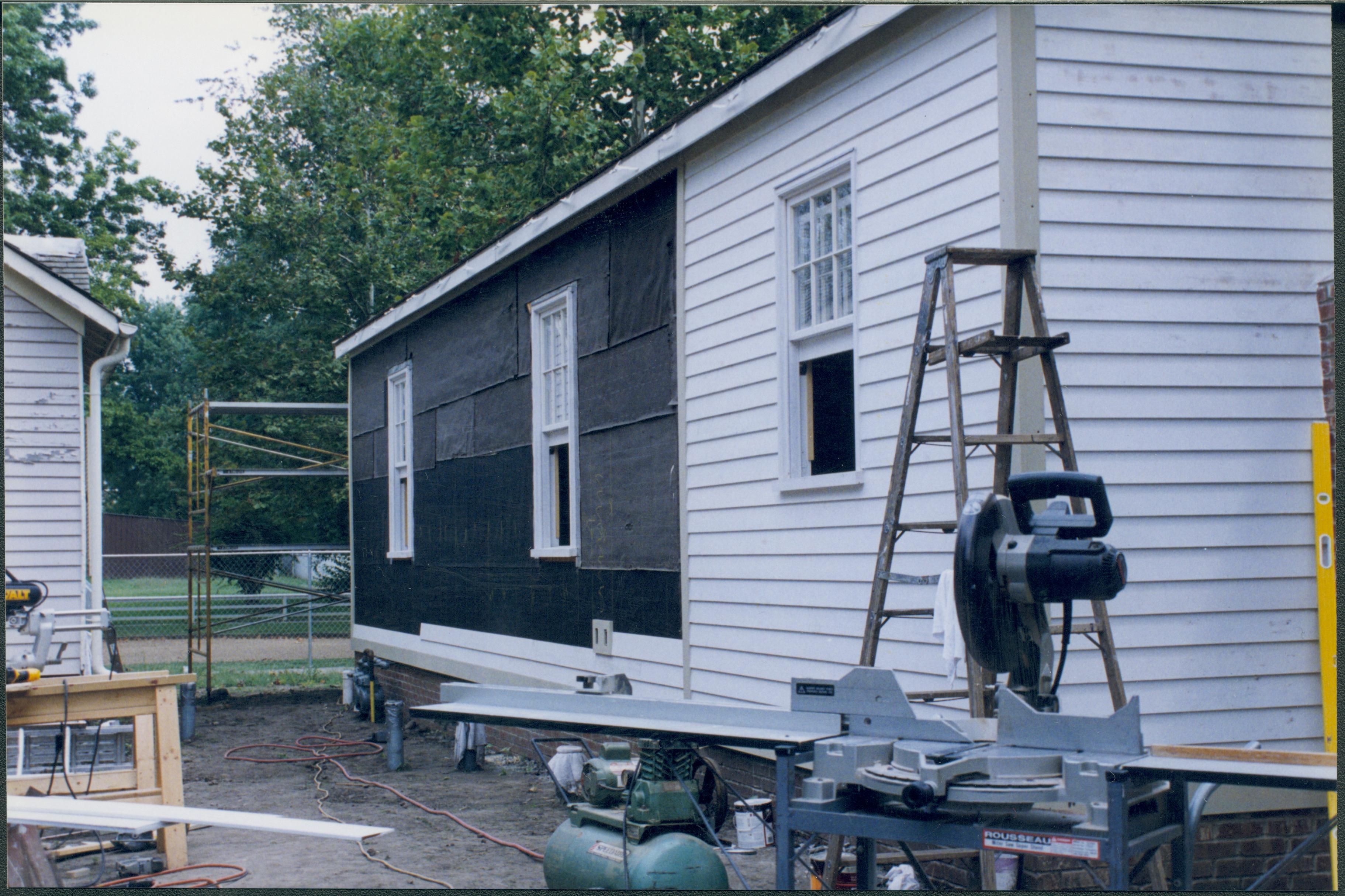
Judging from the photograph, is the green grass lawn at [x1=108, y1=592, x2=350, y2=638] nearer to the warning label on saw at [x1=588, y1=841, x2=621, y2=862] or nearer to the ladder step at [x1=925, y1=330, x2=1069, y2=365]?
the warning label on saw at [x1=588, y1=841, x2=621, y2=862]

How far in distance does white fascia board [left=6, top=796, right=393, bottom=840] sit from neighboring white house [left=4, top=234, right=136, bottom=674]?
5.17 m

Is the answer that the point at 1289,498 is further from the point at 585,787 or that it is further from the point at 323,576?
the point at 323,576

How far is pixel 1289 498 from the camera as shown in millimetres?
5156

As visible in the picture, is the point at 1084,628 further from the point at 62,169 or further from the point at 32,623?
the point at 62,169

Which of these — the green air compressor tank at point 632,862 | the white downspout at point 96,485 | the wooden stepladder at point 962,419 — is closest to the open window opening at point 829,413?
the wooden stepladder at point 962,419

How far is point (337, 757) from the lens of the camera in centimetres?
1035

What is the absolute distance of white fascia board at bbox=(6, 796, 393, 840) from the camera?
388 cm

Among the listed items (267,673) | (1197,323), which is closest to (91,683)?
(1197,323)

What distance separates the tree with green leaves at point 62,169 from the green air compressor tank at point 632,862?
19.0 metres

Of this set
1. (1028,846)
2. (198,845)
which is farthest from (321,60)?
(1028,846)

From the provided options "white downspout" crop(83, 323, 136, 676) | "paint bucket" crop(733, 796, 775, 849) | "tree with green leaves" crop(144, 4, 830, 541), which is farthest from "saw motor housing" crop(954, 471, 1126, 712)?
"tree with green leaves" crop(144, 4, 830, 541)

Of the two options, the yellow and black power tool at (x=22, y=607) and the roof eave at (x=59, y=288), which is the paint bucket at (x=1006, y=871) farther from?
the roof eave at (x=59, y=288)

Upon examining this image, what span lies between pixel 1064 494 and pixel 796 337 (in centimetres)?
318

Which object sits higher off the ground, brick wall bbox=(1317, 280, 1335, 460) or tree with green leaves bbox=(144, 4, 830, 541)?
tree with green leaves bbox=(144, 4, 830, 541)
